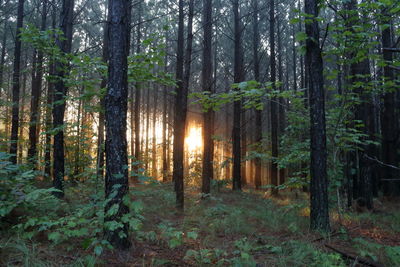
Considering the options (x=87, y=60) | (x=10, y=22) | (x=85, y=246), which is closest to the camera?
(x=85, y=246)

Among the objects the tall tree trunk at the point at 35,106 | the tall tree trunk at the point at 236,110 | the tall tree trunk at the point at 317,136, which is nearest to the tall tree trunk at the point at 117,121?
the tall tree trunk at the point at 317,136

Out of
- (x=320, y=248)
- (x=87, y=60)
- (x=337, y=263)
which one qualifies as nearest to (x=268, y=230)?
(x=320, y=248)

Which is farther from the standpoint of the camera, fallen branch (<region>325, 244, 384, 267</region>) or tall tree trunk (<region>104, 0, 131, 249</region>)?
tall tree trunk (<region>104, 0, 131, 249</region>)

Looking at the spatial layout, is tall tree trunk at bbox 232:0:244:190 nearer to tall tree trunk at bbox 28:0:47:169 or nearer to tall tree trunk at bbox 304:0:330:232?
tall tree trunk at bbox 304:0:330:232

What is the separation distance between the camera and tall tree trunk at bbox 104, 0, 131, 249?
3.97 m

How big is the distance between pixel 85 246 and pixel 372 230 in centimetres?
595

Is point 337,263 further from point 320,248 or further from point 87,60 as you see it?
point 87,60

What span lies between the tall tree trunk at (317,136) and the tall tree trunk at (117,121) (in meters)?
3.70

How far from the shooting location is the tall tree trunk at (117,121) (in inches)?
156

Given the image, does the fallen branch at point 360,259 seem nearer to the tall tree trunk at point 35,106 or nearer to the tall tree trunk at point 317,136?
the tall tree trunk at point 317,136

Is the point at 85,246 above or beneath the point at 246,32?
beneath

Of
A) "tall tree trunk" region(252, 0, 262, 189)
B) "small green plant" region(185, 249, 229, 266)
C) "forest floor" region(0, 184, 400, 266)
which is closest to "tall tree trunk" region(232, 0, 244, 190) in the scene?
"tall tree trunk" region(252, 0, 262, 189)

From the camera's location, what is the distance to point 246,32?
17219 mm

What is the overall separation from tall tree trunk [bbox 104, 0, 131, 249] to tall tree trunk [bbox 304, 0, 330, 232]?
3.70 meters
